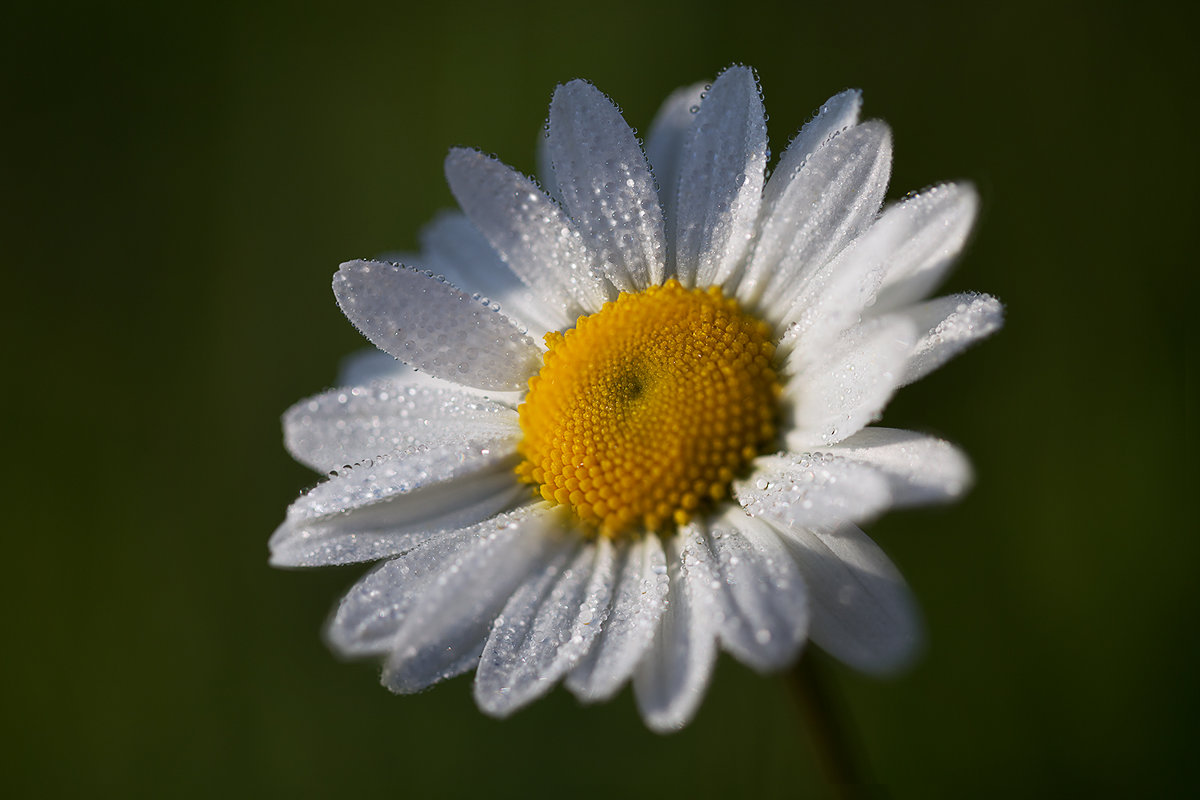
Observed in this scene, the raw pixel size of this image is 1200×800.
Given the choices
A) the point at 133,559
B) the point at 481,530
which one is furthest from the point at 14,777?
the point at 481,530

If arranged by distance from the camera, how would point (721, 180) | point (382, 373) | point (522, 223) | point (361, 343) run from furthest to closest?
1. point (361, 343)
2. point (382, 373)
3. point (522, 223)
4. point (721, 180)

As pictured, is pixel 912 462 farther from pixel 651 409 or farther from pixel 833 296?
pixel 651 409

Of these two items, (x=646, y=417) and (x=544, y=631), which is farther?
(x=646, y=417)

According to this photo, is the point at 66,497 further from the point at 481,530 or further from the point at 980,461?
the point at 980,461

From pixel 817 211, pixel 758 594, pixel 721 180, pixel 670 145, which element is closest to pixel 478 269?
pixel 670 145

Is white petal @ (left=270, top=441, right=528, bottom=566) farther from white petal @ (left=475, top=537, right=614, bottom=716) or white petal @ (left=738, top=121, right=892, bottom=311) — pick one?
white petal @ (left=738, top=121, right=892, bottom=311)

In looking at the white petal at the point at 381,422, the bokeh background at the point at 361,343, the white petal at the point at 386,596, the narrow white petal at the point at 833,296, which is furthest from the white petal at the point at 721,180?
the white petal at the point at 386,596

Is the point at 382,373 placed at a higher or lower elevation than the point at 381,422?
higher
